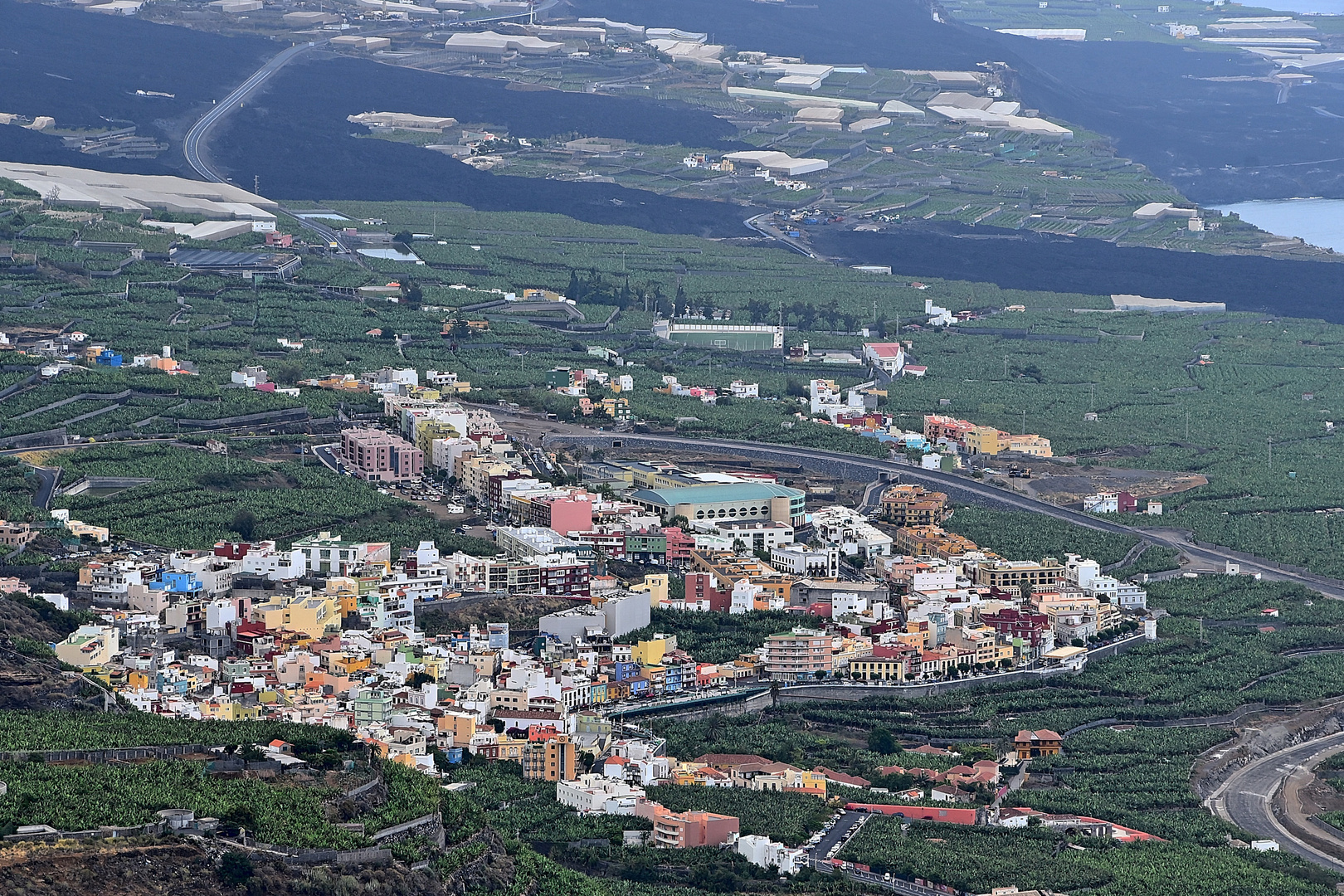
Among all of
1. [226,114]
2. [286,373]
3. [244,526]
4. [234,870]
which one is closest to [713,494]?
[244,526]

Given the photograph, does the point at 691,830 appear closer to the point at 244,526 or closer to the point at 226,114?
the point at 244,526

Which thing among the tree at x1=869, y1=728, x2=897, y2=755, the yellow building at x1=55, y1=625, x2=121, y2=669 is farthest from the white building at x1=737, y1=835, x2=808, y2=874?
the yellow building at x1=55, y1=625, x2=121, y2=669

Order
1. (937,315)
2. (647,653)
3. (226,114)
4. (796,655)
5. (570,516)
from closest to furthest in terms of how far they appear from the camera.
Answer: (647,653), (796,655), (570,516), (937,315), (226,114)

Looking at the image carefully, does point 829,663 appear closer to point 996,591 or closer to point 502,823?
point 996,591

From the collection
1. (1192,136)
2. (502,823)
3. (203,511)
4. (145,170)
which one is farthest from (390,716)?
(1192,136)

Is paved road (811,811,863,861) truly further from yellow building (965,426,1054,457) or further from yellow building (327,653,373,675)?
yellow building (965,426,1054,457)

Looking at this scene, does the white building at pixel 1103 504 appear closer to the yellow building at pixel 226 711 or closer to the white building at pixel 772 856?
the yellow building at pixel 226 711

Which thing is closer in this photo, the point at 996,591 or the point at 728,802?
the point at 728,802
